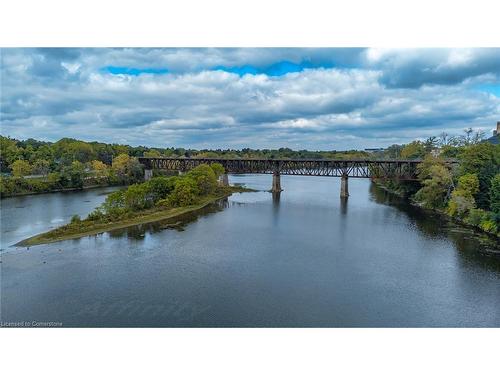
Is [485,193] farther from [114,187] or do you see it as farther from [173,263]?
[114,187]

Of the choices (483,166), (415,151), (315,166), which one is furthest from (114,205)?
(415,151)

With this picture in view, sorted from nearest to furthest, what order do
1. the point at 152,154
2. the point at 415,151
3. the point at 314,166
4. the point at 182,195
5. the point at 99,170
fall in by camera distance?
the point at 182,195 → the point at 314,166 → the point at 99,170 → the point at 415,151 → the point at 152,154

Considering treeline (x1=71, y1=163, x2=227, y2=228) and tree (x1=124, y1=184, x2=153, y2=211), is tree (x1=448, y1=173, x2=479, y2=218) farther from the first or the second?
tree (x1=124, y1=184, x2=153, y2=211)

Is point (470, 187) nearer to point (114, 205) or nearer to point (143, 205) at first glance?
point (143, 205)

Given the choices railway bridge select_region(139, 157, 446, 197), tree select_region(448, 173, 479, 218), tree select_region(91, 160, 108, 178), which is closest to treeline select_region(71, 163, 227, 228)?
railway bridge select_region(139, 157, 446, 197)

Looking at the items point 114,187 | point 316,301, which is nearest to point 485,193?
point 316,301

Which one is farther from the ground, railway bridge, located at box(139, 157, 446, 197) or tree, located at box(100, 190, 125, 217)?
railway bridge, located at box(139, 157, 446, 197)

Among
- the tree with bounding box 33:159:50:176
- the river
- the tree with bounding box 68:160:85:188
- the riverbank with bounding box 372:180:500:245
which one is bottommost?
the river
